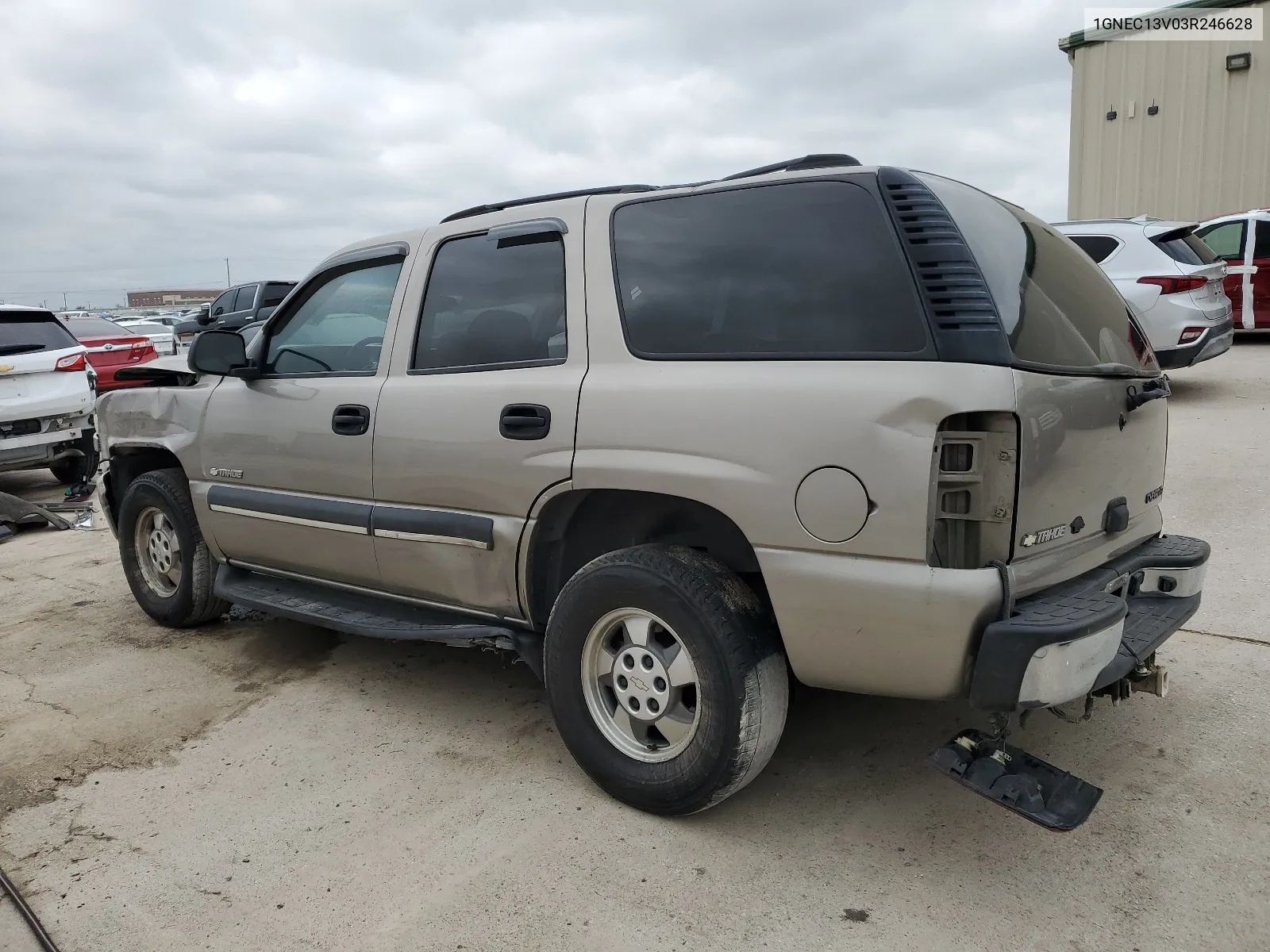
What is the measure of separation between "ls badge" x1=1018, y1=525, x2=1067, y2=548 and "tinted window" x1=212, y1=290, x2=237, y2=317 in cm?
1816

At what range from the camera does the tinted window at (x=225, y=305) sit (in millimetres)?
18573

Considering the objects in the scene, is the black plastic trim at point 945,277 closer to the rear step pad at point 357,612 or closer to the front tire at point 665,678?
the front tire at point 665,678

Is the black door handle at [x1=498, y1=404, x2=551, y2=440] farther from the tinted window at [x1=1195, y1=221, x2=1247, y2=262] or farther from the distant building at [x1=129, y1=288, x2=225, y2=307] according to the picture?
the distant building at [x1=129, y1=288, x2=225, y2=307]

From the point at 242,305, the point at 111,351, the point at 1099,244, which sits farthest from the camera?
the point at 242,305

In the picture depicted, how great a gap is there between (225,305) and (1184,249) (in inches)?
644

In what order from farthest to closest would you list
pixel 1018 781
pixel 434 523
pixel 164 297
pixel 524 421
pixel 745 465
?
pixel 164 297
pixel 434 523
pixel 524 421
pixel 745 465
pixel 1018 781

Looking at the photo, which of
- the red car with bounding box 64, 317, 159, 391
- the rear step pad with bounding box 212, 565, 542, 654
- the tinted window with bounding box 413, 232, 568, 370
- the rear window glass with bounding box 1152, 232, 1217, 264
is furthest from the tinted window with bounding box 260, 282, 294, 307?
the tinted window with bounding box 413, 232, 568, 370

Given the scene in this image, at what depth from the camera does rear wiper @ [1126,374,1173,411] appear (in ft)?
9.48

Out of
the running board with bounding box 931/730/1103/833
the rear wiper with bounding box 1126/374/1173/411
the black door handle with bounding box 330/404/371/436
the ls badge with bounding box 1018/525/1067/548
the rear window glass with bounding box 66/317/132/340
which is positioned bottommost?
the running board with bounding box 931/730/1103/833

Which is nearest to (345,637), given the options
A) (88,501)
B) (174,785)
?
(174,785)

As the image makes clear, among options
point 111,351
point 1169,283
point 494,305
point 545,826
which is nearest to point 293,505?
point 494,305

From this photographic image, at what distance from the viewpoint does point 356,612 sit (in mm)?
3812

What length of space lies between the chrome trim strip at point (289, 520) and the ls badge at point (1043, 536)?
2.31 meters

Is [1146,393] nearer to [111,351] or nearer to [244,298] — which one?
[111,351]
